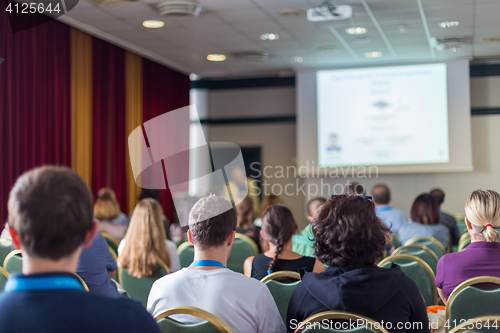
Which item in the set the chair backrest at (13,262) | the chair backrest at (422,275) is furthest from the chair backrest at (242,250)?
the chair backrest at (13,262)

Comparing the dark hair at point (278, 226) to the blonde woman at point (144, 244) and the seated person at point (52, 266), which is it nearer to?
the blonde woman at point (144, 244)

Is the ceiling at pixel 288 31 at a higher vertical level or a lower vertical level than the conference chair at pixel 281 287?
higher

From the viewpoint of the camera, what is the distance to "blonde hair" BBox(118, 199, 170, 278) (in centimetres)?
346

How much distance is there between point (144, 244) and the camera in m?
3.47

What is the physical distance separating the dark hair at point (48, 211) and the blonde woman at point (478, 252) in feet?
6.84

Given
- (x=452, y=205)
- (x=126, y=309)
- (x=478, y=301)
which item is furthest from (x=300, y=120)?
(x=126, y=309)

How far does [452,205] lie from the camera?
9.05 metres

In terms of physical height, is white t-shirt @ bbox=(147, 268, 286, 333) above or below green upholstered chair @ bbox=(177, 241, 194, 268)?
above

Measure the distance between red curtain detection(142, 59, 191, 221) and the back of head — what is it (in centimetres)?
675

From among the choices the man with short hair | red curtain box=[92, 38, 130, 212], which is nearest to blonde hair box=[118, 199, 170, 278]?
the man with short hair

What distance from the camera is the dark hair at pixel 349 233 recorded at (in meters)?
1.83

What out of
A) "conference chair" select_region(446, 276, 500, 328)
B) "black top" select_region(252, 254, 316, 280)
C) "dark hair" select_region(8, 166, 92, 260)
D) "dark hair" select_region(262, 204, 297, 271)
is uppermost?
"dark hair" select_region(8, 166, 92, 260)

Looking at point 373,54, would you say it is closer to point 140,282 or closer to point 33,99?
point 33,99

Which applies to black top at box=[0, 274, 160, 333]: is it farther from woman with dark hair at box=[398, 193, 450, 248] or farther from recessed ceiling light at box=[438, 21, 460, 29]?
recessed ceiling light at box=[438, 21, 460, 29]
